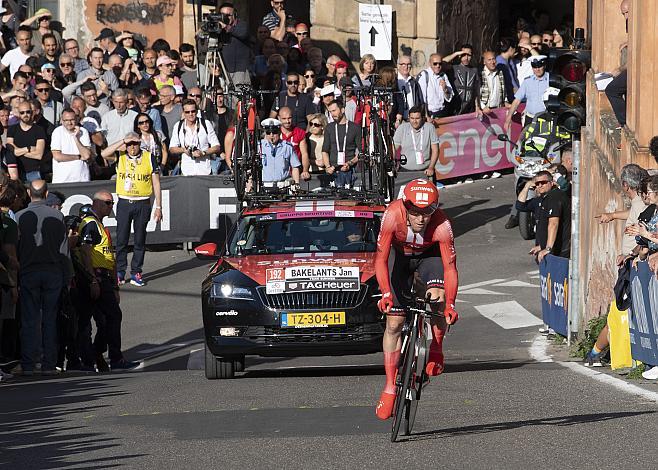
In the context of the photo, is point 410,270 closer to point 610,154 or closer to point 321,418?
point 321,418

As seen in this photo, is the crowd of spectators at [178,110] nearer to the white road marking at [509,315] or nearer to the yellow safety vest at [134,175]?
the yellow safety vest at [134,175]

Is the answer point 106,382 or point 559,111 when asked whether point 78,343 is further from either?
point 559,111

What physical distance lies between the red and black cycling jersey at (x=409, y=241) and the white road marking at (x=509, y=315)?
850cm

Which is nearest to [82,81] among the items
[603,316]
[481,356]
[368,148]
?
[368,148]

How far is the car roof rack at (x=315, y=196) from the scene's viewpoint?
16.3 metres

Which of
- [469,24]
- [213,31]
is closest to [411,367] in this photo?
[213,31]

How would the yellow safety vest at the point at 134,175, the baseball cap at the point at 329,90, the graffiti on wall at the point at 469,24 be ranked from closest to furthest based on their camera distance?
the yellow safety vest at the point at 134,175
the baseball cap at the point at 329,90
the graffiti on wall at the point at 469,24

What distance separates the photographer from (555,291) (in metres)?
17.5

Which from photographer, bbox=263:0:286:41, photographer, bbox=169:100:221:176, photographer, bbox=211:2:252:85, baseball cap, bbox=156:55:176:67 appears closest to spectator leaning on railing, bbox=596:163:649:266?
photographer, bbox=169:100:221:176

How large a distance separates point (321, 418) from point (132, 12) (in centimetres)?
2195

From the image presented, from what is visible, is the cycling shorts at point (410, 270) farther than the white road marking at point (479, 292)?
No

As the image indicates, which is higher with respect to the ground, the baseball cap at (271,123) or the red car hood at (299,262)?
the baseball cap at (271,123)

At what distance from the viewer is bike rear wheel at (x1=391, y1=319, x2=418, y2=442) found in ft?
32.9

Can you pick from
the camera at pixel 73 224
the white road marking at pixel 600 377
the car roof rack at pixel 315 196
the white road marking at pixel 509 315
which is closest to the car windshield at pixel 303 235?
the car roof rack at pixel 315 196
